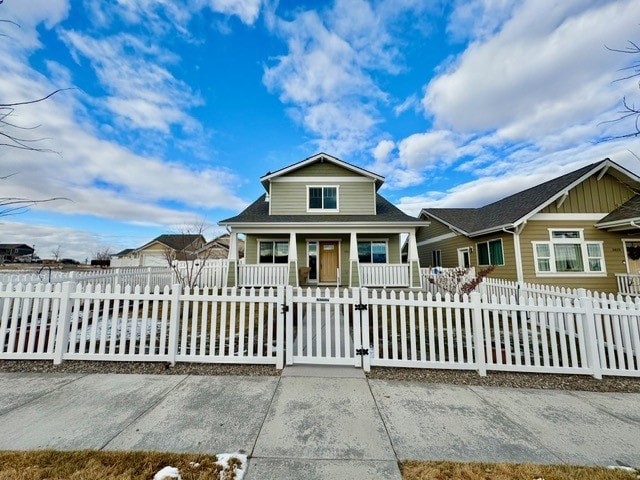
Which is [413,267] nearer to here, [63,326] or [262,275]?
[262,275]

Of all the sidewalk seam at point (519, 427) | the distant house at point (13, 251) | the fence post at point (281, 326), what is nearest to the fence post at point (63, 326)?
the fence post at point (281, 326)

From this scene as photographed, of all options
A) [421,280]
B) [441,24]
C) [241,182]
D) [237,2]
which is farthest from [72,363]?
[241,182]

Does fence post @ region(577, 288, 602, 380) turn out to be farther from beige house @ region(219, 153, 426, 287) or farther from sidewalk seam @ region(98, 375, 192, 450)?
beige house @ region(219, 153, 426, 287)

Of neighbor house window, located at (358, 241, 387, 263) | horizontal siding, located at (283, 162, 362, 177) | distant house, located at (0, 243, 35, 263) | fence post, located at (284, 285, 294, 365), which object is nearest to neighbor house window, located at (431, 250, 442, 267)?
neighbor house window, located at (358, 241, 387, 263)

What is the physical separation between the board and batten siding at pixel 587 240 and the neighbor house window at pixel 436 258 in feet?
22.4

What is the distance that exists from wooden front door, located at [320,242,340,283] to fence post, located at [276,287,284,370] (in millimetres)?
9281

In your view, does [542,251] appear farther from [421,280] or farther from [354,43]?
[354,43]

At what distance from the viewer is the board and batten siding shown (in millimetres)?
10531

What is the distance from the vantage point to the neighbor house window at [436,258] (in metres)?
17.6

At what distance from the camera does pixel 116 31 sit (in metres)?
6.55

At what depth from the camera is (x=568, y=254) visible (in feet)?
35.5

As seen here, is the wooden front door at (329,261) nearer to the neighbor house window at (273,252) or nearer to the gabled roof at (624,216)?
the neighbor house window at (273,252)

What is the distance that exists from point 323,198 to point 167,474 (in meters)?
12.1

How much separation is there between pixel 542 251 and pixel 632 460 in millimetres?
11201
